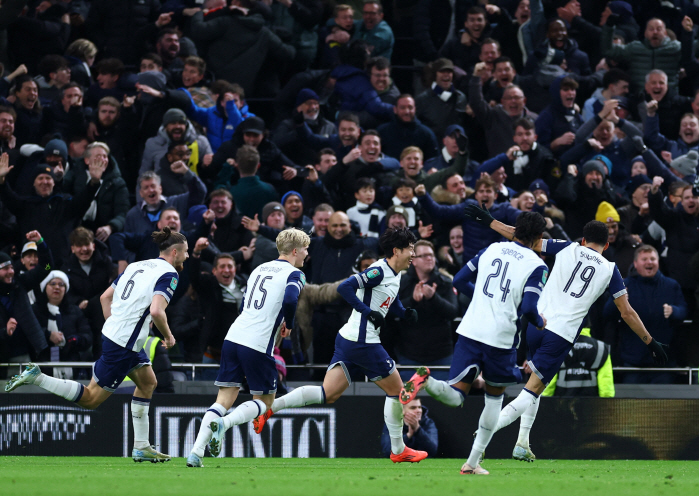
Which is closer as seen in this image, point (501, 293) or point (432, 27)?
point (501, 293)

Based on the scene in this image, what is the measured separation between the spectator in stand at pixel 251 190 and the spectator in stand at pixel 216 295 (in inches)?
56.0

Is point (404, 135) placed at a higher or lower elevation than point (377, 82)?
lower

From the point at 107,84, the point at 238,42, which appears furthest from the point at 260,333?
the point at 238,42

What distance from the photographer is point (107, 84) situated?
14.5 m

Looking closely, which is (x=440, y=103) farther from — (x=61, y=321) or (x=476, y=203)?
(x=61, y=321)

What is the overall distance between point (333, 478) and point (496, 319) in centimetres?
197

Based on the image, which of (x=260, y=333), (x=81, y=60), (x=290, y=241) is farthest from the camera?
(x=81, y=60)

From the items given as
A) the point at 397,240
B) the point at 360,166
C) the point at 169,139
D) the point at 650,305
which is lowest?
the point at 650,305

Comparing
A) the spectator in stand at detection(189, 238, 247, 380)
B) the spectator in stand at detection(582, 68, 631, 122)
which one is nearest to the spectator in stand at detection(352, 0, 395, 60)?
the spectator in stand at detection(582, 68, 631, 122)

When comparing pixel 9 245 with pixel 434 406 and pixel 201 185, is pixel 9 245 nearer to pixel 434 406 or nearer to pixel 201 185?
pixel 201 185

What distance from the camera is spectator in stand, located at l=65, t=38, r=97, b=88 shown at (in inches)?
582

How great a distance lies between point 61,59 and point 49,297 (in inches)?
164

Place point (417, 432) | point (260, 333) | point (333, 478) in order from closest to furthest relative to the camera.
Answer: point (333, 478) < point (260, 333) < point (417, 432)

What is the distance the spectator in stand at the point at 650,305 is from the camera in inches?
464
